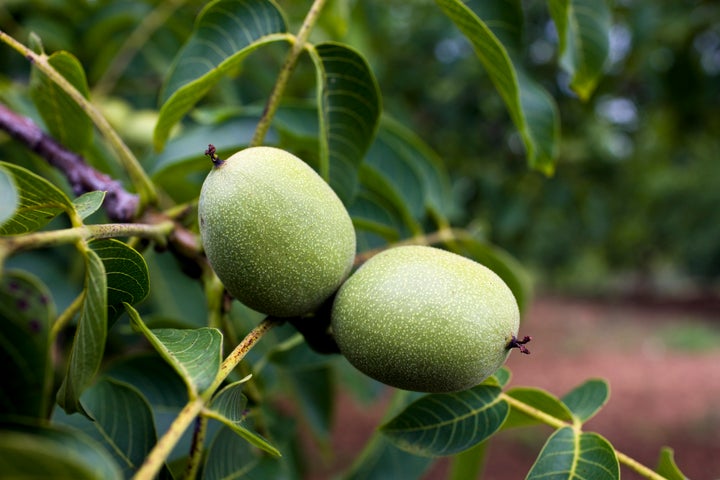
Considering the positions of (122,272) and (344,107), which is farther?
(344,107)

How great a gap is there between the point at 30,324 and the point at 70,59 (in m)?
0.45

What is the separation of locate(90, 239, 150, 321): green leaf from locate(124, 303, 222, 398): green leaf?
0.03 m

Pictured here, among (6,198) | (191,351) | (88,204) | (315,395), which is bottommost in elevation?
(315,395)

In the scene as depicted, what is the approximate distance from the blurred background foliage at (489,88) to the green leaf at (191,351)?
4.07 ft

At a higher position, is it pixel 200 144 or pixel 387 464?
pixel 200 144

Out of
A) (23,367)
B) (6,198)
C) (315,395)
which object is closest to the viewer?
(6,198)

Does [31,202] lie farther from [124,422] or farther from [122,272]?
[124,422]

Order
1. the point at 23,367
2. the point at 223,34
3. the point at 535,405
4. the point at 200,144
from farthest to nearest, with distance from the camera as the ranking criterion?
the point at 200,144 → the point at 223,34 → the point at 535,405 → the point at 23,367

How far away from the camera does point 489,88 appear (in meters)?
3.61

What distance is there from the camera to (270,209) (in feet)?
2.69

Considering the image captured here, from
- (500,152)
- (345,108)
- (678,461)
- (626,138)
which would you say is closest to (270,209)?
(345,108)

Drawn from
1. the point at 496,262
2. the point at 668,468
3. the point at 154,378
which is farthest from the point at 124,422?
the point at 496,262

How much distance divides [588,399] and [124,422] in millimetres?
720

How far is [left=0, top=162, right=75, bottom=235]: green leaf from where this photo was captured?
741 millimetres
